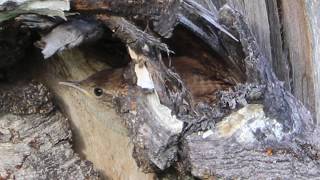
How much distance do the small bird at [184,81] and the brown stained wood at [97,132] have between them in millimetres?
39

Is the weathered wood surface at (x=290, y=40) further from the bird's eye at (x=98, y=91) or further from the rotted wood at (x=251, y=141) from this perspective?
the bird's eye at (x=98, y=91)

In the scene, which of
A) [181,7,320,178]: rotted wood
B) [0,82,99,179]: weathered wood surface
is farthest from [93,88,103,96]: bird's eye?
[181,7,320,178]: rotted wood

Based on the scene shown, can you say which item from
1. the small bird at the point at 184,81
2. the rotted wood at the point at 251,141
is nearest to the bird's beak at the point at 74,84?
the small bird at the point at 184,81

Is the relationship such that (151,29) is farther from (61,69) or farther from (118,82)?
(61,69)

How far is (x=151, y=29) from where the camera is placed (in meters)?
1.43

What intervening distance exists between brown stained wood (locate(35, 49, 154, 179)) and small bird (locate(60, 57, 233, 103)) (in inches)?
1.5

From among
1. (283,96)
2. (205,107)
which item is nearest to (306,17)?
(283,96)

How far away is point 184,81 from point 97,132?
0.87 ft

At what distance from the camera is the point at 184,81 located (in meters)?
1.58

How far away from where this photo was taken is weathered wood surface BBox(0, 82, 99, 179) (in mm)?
1547

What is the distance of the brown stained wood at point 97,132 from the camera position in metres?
1.64

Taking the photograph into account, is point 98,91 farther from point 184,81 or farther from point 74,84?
point 184,81

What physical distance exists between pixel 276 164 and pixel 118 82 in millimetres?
401

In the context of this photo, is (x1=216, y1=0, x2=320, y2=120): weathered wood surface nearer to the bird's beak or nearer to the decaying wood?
the decaying wood
